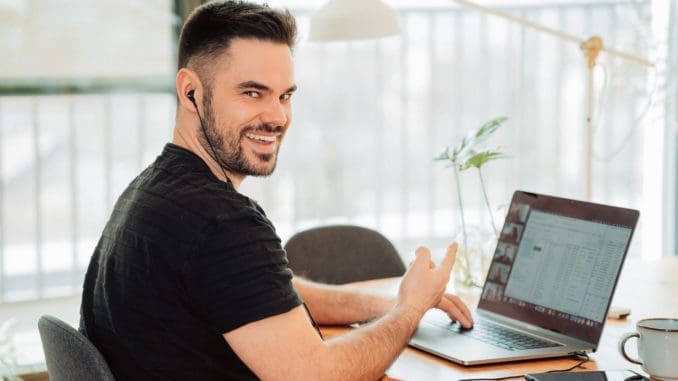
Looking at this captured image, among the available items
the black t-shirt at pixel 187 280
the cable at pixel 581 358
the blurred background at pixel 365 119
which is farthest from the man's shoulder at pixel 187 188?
the blurred background at pixel 365 119

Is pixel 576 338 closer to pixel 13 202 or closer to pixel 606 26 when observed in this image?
pixel 13 202

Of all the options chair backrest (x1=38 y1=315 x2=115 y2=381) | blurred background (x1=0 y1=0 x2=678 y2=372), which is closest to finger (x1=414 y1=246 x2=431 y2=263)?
chair backrest (x1=38 y1=315 x2=115 y2=381)

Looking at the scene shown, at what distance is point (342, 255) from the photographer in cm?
252

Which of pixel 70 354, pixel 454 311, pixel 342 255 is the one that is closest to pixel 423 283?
pixel 454 311

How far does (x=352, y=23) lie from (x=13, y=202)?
54.5 inches

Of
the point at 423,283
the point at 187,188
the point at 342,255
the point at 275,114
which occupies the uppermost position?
the point at 275,114

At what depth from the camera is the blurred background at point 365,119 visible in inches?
120

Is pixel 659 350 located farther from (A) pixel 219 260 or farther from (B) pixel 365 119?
(B) pixel 365 119

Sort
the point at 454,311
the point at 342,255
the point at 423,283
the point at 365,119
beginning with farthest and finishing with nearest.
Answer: the point at 365,119 < the point at 342,255 < the point at 454,311 < the point at 423,283

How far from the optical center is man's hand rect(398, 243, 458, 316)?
166cm

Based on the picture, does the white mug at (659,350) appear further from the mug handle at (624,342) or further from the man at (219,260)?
the man at (219,260)

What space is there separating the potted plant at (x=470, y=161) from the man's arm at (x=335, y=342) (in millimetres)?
423

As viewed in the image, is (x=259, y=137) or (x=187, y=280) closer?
(x=187, y=280)

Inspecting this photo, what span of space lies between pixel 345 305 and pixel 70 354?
68 cm
